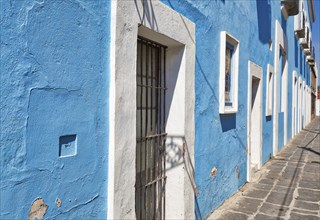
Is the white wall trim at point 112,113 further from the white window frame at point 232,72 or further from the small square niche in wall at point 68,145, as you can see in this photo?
the white window frame at point 232,72

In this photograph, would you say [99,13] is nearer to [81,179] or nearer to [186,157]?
[81,179]

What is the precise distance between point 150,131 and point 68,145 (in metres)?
1.43

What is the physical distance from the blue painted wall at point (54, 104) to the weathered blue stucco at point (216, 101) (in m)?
1.32

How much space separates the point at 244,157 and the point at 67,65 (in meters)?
4.88

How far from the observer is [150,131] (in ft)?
11.2

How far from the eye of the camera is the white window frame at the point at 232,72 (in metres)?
4.61

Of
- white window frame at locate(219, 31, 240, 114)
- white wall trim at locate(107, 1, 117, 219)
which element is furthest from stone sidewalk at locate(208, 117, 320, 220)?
white wall trim at locate(107, 1, 117, 219)

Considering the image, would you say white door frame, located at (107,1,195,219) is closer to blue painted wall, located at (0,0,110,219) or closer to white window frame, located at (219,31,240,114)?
blue painted wall, located at (0,0,110,219)

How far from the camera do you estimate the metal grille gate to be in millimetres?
3238

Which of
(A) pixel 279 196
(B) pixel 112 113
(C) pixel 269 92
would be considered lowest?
(A) pixel 279 196

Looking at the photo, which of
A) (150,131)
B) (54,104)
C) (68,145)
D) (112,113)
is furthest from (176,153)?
(54,104)

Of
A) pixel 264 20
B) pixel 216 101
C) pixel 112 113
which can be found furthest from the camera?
pixel 264 20

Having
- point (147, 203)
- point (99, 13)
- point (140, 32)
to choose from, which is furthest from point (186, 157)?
point (99, 13)

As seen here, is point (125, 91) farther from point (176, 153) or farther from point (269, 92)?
point (269, 92)
